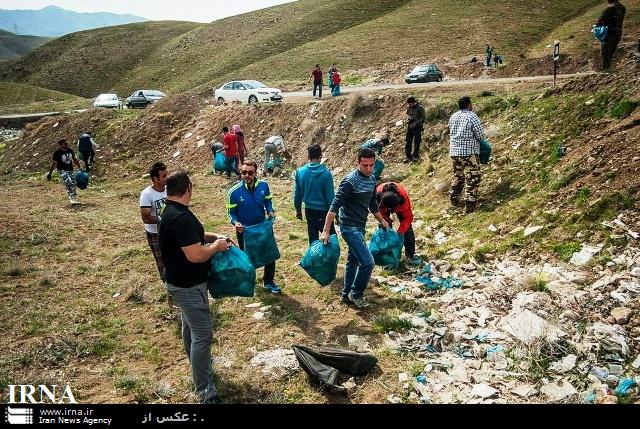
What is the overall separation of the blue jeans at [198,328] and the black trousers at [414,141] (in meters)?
9.04

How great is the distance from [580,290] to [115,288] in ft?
22.2

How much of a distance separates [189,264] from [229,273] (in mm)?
617

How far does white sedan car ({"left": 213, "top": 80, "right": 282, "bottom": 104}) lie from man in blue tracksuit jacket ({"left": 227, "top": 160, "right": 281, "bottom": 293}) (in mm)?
17167

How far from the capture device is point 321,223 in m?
6.91

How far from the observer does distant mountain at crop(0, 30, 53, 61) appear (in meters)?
139

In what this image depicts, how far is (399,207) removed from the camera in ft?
22.4

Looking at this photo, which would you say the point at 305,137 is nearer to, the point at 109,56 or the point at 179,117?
the point at 179,117

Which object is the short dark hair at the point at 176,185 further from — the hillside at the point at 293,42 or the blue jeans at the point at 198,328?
the hillside at the point at 293,42

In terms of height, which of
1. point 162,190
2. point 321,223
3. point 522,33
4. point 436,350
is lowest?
point 436,350

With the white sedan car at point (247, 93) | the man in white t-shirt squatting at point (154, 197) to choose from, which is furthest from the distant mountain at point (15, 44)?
the man in white t-shirt squatting at point (154, 197)

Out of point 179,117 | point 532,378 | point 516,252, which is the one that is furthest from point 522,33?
point 532,378

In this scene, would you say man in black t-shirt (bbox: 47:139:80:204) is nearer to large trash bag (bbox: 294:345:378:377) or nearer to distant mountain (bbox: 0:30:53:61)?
large trash bag (bbox: 294:345:378:377)

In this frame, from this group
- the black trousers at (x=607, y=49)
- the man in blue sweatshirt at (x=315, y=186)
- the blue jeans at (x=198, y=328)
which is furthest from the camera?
the black trousers at (x=607, y=49)

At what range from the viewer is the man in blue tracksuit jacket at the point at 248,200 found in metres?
6.04
